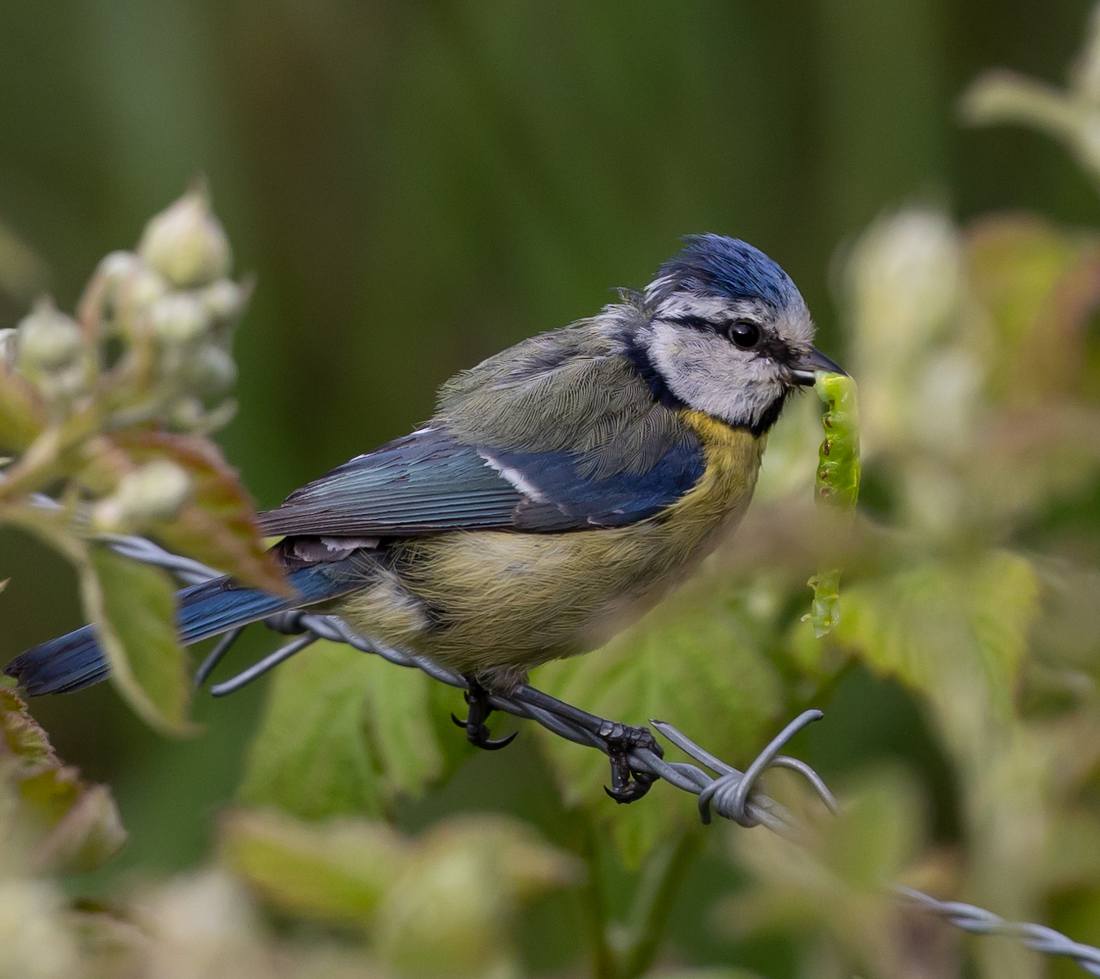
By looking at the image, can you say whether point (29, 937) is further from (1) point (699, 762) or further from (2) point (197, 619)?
(2) point (197, 619)

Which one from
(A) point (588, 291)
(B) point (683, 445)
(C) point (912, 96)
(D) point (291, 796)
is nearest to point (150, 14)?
(A) point (588, 291)

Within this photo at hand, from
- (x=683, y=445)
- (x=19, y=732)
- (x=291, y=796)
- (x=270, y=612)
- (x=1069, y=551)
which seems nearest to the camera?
(x=1069, y=551)

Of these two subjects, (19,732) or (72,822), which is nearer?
(72,822)

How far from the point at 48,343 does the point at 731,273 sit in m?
1.61

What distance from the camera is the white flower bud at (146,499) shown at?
73 centimetres

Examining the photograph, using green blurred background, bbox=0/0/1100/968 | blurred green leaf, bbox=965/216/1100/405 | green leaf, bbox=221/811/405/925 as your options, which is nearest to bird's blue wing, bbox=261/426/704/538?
blurred green leaf, bbox=965/216/1100/405

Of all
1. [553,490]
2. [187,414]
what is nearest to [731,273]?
[553,490]

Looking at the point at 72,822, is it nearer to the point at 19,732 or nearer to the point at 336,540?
the point at 19,732

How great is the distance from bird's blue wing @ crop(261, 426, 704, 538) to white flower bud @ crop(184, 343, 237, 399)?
1.20 metres

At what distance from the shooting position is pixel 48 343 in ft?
2.46

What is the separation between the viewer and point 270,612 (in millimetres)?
1883

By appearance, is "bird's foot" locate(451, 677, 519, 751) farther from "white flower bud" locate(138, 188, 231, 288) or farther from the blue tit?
"white flower bud" locate(138, 188, 231, 288)

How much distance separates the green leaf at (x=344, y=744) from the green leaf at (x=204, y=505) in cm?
82

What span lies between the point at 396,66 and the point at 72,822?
3.08 m
